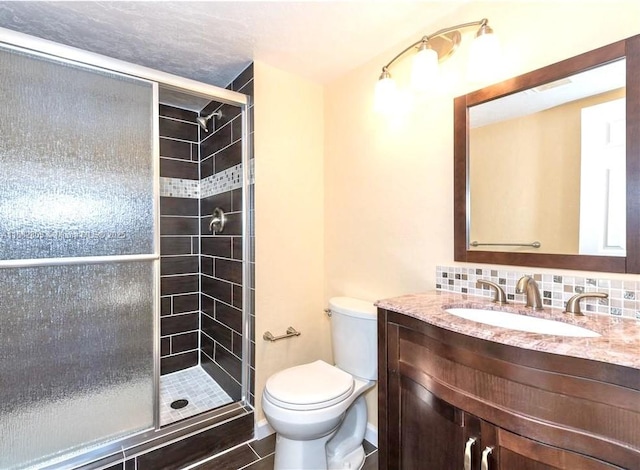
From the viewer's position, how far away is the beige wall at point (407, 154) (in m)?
1.12

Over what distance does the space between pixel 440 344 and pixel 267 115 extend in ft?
5.15

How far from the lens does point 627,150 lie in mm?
978

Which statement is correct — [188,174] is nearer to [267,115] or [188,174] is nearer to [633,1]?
[267,115]

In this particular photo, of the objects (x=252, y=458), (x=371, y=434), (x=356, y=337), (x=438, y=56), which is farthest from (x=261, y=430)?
(x=438, y=56)

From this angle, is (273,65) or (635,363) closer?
(635,363)

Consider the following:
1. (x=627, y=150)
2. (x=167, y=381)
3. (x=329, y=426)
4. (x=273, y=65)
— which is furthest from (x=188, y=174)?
(x=627, y=150)

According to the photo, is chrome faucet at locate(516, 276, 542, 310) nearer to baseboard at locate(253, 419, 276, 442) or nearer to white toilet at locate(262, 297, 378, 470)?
white toilet at locate(262, 297, 378, 470)

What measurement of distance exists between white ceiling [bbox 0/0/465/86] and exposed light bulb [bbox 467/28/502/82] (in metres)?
0.28

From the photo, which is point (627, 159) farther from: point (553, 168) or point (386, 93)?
point (386, 93)

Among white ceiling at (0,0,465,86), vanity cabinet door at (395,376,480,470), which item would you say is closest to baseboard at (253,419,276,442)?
vanity cabinet door at (395,376,480,470)

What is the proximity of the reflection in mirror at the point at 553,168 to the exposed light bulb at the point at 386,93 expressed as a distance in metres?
0.39

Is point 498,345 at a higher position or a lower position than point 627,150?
lower

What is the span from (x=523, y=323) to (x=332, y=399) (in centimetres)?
85

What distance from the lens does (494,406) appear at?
0.85m
